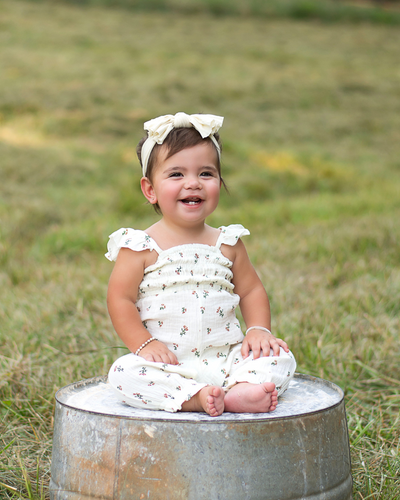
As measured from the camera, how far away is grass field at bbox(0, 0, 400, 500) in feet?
8.14

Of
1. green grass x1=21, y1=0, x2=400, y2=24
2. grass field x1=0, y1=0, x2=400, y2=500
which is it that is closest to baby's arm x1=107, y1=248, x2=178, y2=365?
Answer: grass field x1=0, y1=0, x2=400, y2=500

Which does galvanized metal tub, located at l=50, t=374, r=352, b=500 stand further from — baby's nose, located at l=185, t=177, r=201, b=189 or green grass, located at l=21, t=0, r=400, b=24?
green grass, located at l=21, t=0, r=400, b=24

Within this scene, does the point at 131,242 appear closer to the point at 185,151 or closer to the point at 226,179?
the point at 185,151

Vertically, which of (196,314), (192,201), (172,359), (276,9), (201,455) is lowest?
(201,455)

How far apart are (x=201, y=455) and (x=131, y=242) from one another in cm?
67

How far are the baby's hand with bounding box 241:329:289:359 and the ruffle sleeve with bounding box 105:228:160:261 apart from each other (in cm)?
37

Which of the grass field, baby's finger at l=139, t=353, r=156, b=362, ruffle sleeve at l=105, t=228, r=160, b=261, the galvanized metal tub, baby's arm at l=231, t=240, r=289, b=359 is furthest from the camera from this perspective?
the grass field

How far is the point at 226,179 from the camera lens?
7.14 metres

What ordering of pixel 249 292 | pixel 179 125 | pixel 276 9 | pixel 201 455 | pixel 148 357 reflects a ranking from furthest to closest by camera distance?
pixel 276 9 < pixel 249 292 < pixel 179 125 < pixel 148 357 < pixel 201 455

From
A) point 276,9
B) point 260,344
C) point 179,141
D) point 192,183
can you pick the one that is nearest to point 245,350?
point 260,344

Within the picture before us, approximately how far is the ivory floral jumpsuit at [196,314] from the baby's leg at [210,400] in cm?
11

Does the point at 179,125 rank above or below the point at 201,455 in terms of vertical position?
above

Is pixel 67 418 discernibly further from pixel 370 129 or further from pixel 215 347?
pixel 370 129

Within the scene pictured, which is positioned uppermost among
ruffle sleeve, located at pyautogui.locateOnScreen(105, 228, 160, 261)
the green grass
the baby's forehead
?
the green grass
